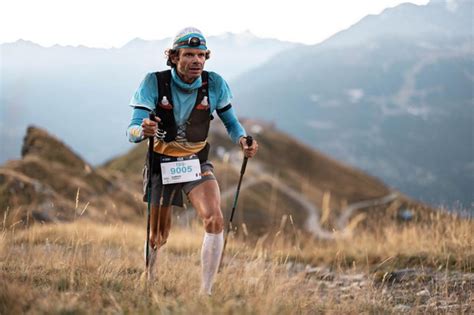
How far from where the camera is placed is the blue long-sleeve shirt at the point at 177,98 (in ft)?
16.8

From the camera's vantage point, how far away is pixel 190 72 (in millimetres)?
5141

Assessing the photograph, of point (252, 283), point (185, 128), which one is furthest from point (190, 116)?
point (252, 283)

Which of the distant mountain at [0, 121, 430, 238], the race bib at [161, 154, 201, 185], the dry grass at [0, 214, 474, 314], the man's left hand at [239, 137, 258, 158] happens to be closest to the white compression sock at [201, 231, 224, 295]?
the dry grass at [0, 214, 474, 314]

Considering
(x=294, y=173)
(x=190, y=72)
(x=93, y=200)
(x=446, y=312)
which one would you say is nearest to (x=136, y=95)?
(x=190, y=72)

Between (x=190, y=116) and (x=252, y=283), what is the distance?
1809mm

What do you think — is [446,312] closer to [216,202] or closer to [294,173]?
[216,202]

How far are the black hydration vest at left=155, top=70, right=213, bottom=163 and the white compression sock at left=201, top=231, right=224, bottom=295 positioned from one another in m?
1.03

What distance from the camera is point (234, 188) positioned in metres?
67.1

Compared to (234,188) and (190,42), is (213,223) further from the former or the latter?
(234,188)

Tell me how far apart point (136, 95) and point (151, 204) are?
3.70 feet

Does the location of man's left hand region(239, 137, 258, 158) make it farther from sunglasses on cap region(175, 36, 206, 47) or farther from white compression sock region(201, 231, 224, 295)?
sunglasses on cap region(175, 36, 206, 47)

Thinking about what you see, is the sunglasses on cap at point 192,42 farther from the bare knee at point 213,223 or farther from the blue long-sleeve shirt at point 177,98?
the bare knee at point 213,223

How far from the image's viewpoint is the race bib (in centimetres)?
532

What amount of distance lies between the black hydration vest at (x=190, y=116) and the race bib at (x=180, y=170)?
0.22m
